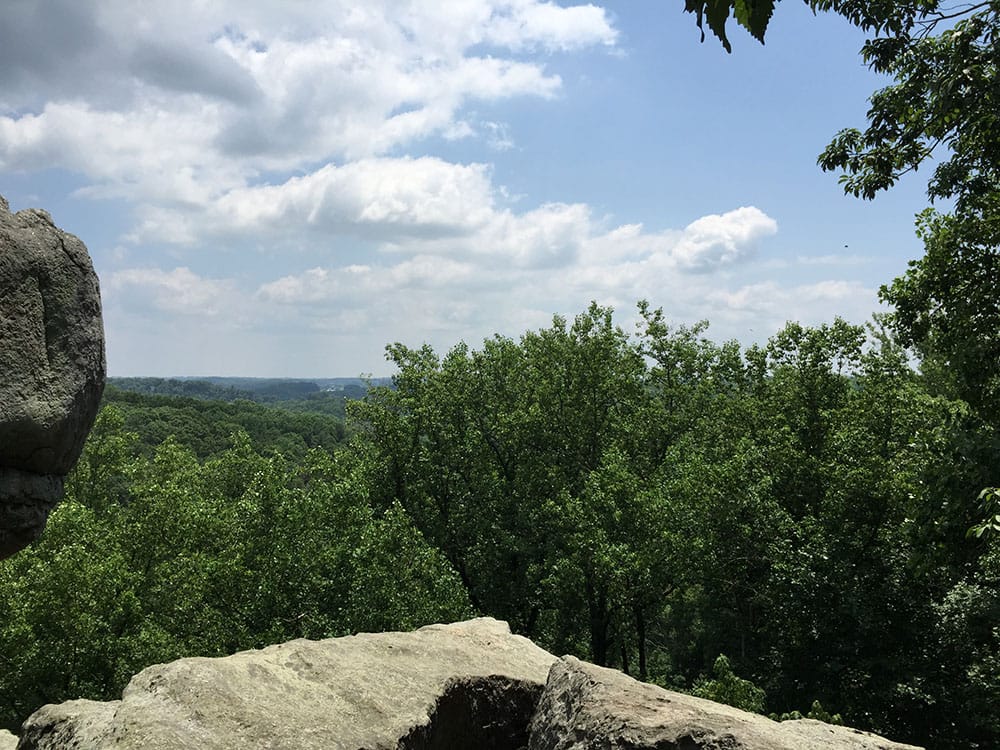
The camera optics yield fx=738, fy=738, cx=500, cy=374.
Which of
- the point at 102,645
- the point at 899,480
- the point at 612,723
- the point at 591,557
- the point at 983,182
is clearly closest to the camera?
the point at 612,723

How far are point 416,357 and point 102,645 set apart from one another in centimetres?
1623

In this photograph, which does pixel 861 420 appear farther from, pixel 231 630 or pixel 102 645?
pixel 102 645

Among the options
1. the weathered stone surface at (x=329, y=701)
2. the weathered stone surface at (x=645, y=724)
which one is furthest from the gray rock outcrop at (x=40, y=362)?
the weathered stone surface at (x=645, y=724)

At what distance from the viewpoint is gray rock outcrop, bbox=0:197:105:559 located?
7.16 m

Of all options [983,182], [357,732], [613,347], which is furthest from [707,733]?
[613,347]

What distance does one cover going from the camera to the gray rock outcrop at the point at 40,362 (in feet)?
23.5

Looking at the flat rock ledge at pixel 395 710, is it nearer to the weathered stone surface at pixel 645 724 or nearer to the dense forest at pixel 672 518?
the weathered stone surface at pixel 645 724

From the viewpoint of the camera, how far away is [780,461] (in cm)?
2477

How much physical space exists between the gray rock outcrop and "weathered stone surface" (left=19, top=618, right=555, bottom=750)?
2.18m

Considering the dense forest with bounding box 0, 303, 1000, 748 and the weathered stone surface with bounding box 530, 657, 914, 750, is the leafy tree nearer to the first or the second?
the dense forest with bounding box 0, 303, 1000, 748

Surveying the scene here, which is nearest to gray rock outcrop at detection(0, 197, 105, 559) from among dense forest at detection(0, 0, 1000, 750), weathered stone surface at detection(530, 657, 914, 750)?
weathered stone surface at detection(530, 657, 914, 750)

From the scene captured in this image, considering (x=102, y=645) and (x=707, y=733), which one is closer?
(x=707, y=733)

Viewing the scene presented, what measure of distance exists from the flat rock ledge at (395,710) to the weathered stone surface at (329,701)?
0.02m

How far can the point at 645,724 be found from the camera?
6.77m
